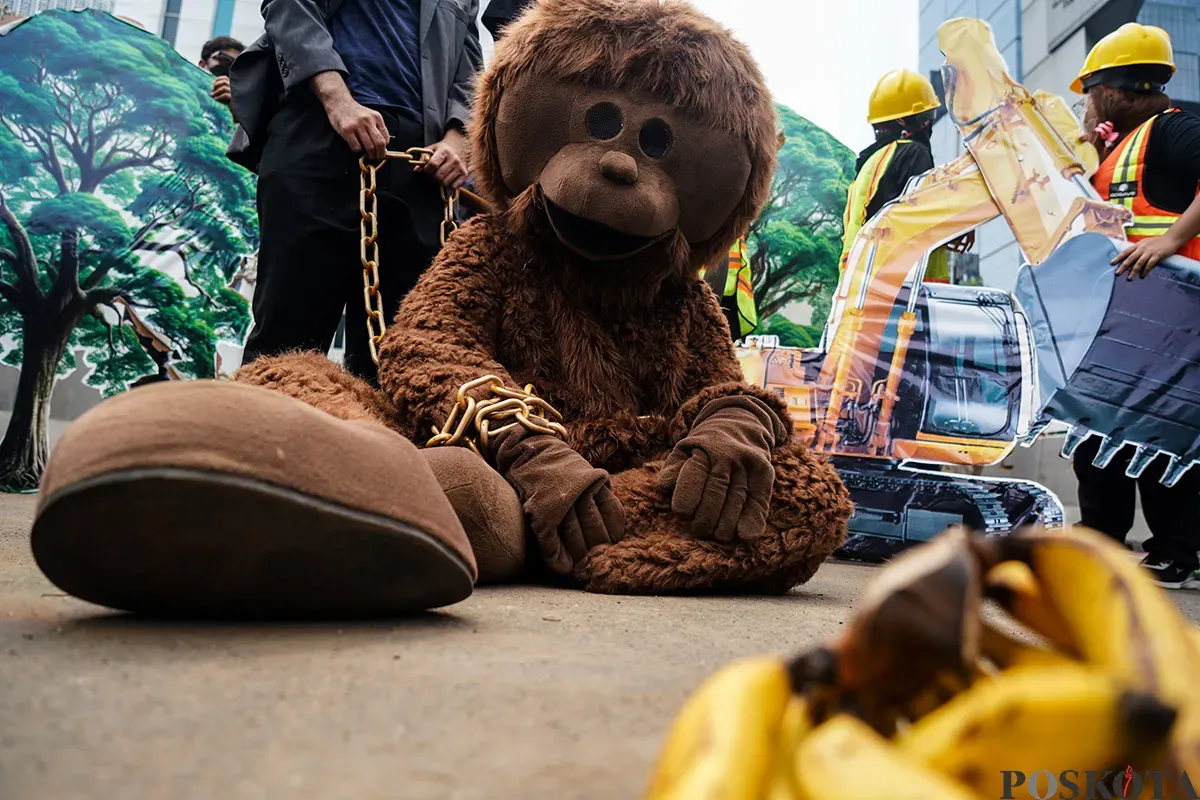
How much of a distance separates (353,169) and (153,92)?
10.4ft

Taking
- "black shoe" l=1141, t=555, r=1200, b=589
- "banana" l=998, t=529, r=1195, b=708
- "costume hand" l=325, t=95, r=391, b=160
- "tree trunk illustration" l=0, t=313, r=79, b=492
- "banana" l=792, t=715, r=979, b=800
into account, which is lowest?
"tree trunk illustration" l=0, t=313, r=79, b=492

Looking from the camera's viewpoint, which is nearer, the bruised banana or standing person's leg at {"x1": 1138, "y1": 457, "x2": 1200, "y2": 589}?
the bruised banana

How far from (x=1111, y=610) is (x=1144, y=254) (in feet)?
11.2

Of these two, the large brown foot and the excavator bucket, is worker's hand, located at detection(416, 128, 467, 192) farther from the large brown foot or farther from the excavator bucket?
the excavator bucket

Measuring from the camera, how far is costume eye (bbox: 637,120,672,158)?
6.73 feet

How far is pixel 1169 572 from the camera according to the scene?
3373 mm

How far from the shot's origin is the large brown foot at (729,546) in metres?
1.86

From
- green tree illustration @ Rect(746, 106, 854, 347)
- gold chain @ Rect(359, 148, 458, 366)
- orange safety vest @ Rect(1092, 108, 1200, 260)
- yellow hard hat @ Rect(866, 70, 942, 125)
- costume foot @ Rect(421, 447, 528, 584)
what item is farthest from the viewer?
green tree illustration @ Rect(746, 106, 854, 347)

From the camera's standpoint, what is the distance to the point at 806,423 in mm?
4168

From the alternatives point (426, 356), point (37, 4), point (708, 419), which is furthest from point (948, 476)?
point (37, 4)

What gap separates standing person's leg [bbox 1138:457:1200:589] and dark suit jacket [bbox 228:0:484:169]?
277 centimetres

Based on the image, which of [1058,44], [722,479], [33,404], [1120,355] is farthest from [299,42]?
[1058,44]

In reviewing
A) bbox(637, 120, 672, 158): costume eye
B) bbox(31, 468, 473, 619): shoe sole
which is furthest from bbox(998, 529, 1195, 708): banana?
bbox(637, 120, 672, 158): costume eye

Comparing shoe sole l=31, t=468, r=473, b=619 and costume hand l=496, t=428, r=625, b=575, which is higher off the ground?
shoe sole l=31, t=468, r=473, b=619
